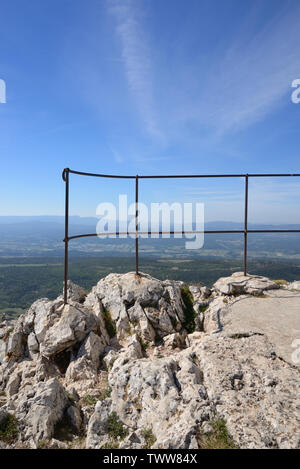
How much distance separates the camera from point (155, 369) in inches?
138

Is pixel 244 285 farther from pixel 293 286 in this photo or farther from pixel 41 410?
pixel 41 410

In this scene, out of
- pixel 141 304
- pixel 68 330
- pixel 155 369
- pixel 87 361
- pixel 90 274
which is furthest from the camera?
pixel 90 274

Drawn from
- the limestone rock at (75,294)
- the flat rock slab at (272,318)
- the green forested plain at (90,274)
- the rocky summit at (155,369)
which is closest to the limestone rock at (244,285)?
the rocky summit at (155,369)

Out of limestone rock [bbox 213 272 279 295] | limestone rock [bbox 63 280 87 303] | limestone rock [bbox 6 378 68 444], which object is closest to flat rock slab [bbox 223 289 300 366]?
limestone rock [bbox 213 272 279 295]

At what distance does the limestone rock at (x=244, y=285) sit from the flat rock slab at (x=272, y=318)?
0.23 m

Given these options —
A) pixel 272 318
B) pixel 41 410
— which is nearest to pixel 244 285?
pixel 272 318

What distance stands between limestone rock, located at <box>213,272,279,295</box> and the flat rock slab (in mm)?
232

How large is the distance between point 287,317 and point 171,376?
279 cm

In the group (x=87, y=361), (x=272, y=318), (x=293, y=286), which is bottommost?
(x=87, y=361)

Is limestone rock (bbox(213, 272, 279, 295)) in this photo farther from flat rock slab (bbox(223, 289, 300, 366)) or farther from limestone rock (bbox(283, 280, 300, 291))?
limestone rock (bbox(283, 280, 300, 291))

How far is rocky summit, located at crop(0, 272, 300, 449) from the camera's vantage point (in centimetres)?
279

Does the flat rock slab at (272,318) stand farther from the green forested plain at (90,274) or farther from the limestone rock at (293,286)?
the green forested plain at (90,274)

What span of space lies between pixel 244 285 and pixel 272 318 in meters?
1.32

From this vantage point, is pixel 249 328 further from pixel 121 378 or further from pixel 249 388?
pixel 121 378
